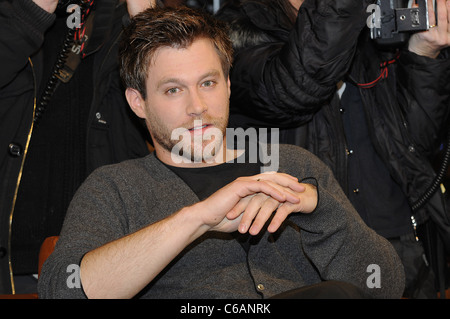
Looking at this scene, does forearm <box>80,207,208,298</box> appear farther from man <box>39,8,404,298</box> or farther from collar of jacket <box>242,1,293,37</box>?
collar of jacket <box>242,1,293,37</box>

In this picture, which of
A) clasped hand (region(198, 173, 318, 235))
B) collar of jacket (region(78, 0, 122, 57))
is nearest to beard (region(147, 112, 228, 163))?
clasped hand (region(198, 173, 318, 235))

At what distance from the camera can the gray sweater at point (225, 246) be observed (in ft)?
6.61

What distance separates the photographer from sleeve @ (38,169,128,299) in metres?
1.83

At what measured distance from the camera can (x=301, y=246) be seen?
7.43ft

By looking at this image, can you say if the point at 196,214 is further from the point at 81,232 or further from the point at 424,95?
the point at 424,95

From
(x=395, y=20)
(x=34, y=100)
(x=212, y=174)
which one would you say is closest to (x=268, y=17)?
(x=395, y=20)

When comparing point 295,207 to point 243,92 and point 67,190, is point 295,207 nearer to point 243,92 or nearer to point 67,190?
point 243,92

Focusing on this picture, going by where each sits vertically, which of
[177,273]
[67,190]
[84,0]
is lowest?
[177,273]

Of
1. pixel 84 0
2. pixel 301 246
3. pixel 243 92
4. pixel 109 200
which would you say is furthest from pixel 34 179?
pixel 301 246

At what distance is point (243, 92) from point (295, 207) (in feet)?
2.44

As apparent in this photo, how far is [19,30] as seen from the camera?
7.52 ft

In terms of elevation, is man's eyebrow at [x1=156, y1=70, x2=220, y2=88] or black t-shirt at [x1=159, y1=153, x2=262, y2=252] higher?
man's eyebrow at [x1=156, y1=70, x2=220, y2=88]
